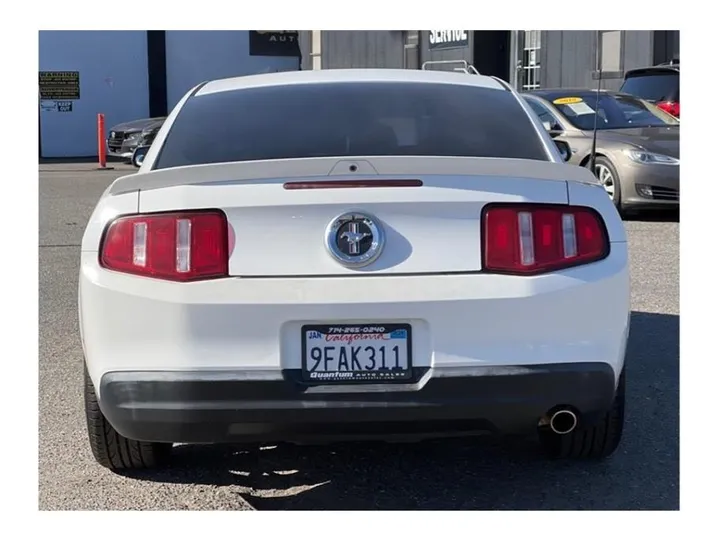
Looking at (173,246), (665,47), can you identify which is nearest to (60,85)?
(665,47)

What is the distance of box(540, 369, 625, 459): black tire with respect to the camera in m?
3.75

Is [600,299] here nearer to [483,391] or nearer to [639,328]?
[483,391]

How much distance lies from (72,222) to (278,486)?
8.17 m

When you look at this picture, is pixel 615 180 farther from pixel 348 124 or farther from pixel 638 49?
pixel 638 49

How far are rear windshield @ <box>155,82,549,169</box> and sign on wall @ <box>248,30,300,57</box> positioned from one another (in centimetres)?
2120

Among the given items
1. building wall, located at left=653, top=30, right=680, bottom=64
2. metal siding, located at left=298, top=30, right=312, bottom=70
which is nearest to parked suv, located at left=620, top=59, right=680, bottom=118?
building wall, located at left=653, top=30, right=680, bottom=64

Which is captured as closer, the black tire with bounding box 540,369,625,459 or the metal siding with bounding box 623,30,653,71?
the black tire with bounding box 540,369,625,459

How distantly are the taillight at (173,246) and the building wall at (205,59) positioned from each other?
21823mm

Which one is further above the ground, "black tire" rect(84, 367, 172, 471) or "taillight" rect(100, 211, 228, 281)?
"taillight" rect(100, 211, 228, 281)

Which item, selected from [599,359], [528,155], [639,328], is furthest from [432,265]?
[639,328]

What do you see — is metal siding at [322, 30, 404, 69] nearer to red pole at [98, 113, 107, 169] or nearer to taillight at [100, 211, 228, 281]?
red pole at [98, 113, 107, 169]

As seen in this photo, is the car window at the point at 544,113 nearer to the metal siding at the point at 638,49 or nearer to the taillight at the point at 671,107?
the taillight at the point at 671,107

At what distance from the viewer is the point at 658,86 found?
1316cm

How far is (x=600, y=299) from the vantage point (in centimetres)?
311
